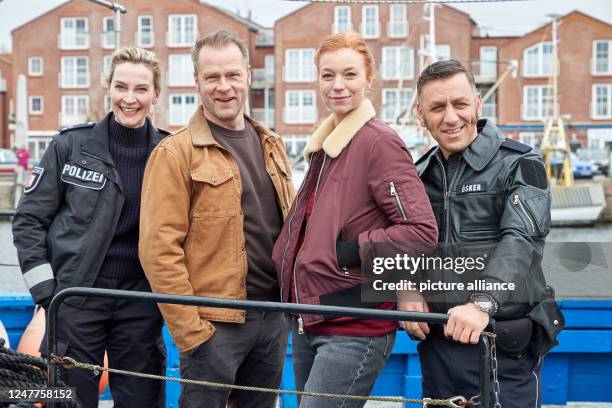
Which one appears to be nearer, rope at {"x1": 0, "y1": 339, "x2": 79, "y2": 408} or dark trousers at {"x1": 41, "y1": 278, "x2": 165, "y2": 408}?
rope at {"x1": 0, "y1": 339, "x2": 79, "y2": 408}

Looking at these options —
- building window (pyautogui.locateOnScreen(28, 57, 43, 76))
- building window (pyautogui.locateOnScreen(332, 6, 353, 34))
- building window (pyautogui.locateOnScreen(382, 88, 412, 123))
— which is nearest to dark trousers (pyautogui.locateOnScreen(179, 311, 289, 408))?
building window (pyautogui.locateOnScreen(332, 6, 353, 34))

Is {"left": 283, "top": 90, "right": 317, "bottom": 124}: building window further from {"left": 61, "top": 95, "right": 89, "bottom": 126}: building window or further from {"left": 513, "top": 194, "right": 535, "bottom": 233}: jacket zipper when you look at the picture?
{"left": 513, "top": 194, "right": 535, "bottom": 233}: jacket zipper

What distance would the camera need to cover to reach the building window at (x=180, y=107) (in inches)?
2112

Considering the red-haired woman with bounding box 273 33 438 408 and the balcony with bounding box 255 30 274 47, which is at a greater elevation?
the balcony with bounding box 255 30 274 47

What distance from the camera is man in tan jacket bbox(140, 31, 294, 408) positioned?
362cm

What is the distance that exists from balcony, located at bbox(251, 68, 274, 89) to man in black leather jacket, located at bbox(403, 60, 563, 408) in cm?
5090

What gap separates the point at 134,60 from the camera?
421 centimetres

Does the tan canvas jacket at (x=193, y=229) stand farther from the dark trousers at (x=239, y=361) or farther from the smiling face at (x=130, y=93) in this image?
the smiling face at (x=130, y=93)

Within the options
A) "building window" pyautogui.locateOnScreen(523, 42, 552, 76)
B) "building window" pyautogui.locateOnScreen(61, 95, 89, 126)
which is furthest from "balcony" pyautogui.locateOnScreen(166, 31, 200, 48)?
"building window" pyautogui.locateOnScreen(523, 42, 552, 76)

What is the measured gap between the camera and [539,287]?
3303 millimetres

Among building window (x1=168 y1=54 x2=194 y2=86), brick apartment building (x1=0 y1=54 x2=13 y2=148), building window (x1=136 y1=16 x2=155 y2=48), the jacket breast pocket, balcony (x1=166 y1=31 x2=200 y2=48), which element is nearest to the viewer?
the jacket breast pocket

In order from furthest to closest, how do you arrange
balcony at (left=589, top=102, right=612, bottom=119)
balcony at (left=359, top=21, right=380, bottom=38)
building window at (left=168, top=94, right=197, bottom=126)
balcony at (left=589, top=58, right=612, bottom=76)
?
1. building window at (left=168, top=94, right=197, bottom=126)
2. balcony at (left=359, top=21, right=380, bottom=38)
3. balcony at (left=589, top=102, right=612, bottom=119)
4. balcony at (left=589, top=58, right=612, bottom=76)

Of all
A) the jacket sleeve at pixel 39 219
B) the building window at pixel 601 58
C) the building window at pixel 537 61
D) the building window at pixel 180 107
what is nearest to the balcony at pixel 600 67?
the building window at pixel 601 58

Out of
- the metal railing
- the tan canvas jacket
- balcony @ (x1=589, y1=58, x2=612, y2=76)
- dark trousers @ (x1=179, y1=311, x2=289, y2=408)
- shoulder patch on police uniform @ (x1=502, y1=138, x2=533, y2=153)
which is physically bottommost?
dark trousers @ (x1=179, y1=311, x2=289, y2=408)
